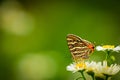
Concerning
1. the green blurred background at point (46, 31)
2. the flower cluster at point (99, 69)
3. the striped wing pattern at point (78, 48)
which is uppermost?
the striped wing pattern at point (78, 48)

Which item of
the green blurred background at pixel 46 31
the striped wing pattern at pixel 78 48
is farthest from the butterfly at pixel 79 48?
the green blurred background at pixel 46 31

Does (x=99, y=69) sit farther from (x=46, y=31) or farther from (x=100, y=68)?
(x=46, y=31)

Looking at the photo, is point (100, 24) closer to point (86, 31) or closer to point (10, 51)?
point (86, 31)

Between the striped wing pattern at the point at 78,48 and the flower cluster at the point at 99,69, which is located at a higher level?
the striped wing pattern at the point at 78,48

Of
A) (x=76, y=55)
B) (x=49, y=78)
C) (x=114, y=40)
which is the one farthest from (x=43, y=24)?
(x=76, y=55)

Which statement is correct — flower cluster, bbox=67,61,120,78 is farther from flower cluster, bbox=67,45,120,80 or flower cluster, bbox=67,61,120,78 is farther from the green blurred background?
the green blurred background

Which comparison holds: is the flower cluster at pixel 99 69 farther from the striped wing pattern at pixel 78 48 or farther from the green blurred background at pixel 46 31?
the green blurred background at pixel 46 31

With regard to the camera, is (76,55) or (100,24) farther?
(100,24)

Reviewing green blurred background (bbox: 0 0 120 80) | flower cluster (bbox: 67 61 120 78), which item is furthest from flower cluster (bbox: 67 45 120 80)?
green blurred background (bbox: 0 0 120 80)
